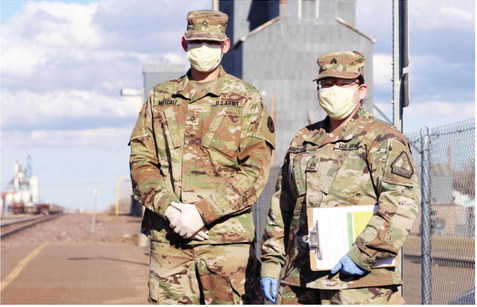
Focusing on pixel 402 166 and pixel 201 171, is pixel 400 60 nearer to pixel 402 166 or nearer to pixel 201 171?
pixel 201 171

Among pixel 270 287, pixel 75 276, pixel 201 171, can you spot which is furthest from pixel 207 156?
pixel 75 276

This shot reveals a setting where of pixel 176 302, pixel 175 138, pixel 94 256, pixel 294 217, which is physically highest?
pixel 175 138

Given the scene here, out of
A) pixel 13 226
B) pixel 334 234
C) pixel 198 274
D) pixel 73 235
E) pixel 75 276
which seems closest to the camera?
pixel 334 234

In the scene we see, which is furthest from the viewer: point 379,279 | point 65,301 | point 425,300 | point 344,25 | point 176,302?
point 344,25

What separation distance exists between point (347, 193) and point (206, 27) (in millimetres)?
1317

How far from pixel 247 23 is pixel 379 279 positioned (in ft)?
169

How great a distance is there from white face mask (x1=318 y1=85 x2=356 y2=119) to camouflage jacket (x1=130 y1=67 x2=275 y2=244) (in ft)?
1.86

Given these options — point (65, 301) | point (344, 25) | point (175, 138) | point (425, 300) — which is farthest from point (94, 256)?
point (344, 25)

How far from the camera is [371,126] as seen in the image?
16.4ft

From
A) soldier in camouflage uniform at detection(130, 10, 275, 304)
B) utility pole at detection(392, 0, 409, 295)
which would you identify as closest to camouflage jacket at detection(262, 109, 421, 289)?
soldier in camouflage uniform at detection(130, 10, 275, 304)

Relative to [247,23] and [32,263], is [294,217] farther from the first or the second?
[247,23]

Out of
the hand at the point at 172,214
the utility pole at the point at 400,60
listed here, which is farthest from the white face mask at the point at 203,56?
the utility pole at the point at 400,60

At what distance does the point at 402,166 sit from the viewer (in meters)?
4.80

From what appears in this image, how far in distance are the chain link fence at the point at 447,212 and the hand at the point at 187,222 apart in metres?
4.04
